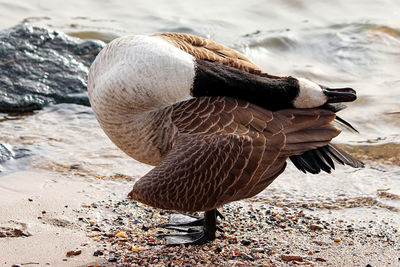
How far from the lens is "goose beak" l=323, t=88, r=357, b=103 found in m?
4.69

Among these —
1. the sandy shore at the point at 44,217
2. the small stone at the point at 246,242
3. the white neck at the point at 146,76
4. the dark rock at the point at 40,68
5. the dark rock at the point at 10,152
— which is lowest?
the sandy shore at the point at 44,217

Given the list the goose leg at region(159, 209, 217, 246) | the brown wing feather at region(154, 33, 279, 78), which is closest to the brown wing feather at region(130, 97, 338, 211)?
the brown wing feather at region(154, 33, 279, 78)

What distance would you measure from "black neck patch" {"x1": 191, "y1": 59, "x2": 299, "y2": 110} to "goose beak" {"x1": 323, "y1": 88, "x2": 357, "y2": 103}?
1.00ft

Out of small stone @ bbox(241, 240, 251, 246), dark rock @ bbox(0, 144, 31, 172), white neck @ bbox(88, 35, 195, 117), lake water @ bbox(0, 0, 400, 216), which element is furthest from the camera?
lake water @ bbox(0, 0, 400, 216)

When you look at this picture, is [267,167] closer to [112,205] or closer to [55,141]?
[112,205]

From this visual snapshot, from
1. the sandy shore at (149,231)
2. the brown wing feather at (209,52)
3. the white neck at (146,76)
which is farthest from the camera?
the brown wing feather at (209,52)

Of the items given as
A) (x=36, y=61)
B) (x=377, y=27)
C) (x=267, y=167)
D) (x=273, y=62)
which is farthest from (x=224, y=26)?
(x=267, y=167)

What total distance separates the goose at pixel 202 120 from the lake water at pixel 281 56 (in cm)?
166

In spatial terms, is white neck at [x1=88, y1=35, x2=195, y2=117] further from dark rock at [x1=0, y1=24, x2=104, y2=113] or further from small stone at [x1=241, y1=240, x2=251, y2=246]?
dark rock at [x1=0, y1=24, x2=104, y2=113]

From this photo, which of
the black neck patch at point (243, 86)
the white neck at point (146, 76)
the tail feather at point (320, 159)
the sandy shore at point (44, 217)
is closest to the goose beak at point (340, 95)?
the black neck patch at point (243, 86)

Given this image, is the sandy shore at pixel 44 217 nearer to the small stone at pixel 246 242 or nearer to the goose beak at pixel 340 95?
the small stone at pixel 246 242

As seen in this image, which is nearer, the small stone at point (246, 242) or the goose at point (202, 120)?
the goose at point (202, 120)

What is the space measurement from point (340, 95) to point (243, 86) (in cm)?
85

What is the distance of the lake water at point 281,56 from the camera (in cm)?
665
